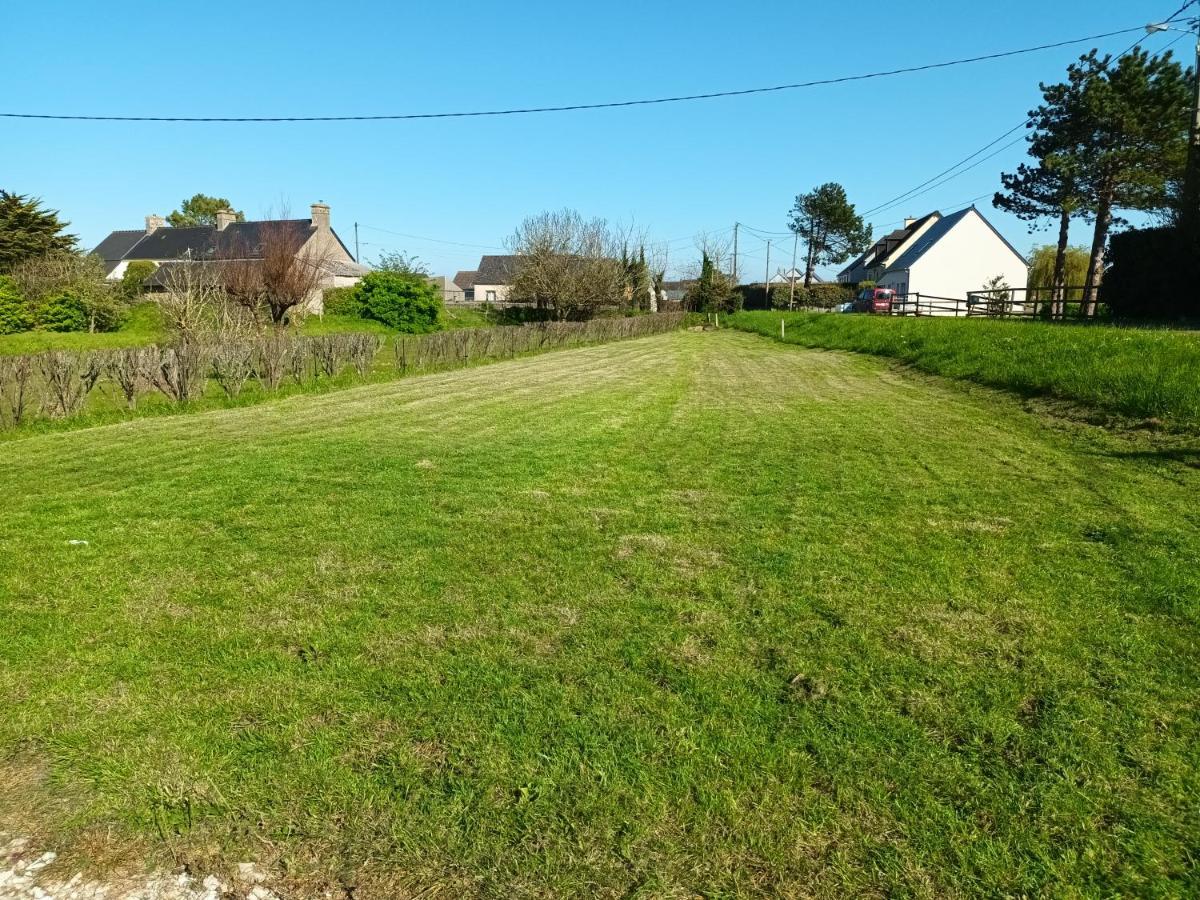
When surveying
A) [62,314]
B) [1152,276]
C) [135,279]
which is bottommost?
[62,314]

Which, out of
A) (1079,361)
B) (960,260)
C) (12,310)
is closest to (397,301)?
(12,310)

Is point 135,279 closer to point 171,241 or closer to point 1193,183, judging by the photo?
point 171,241

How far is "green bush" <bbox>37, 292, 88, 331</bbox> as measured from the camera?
27734 millimetres

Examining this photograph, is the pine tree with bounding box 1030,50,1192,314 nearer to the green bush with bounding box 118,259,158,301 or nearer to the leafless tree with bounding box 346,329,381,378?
the leafless tree with bounding box 346,329,381,378

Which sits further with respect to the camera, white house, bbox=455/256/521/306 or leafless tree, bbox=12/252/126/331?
white house, bbox=455/256/521/306

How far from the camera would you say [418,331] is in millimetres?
34188

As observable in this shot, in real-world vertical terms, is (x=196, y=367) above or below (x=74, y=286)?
below

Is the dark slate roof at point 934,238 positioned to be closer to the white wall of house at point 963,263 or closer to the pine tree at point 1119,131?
the white wall of house at point 963,263

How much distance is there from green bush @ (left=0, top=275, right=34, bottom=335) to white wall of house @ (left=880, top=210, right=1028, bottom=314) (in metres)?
50.7

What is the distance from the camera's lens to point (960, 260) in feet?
176

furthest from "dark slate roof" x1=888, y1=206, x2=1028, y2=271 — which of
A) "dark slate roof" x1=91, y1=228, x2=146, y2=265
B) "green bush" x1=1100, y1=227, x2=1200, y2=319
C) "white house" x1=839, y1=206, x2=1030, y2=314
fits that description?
"dark slate roof" x1=91, y1=228, x2=146, y2=265

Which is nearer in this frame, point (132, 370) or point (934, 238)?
point (132, 370)

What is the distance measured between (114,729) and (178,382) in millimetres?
12008

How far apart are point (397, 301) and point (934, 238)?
3976 cm
